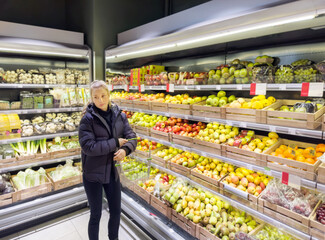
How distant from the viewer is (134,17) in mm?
4422

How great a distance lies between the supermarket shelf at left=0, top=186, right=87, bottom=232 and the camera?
292cm

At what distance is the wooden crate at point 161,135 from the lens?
302 cm

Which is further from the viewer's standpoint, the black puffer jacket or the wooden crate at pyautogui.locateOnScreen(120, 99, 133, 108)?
the wooden crate at pyautogui.locateOnScreen(120, 99, 133, 108)

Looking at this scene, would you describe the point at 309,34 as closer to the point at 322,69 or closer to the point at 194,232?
the point at 322,69

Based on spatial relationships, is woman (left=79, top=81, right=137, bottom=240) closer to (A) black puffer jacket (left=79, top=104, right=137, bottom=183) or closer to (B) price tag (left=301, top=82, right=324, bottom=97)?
(A) black puffer jacket (left=79, top=104, right=137, bottom=183)

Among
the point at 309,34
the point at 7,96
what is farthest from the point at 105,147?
the point at 7,96

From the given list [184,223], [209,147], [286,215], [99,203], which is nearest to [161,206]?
[184,223]

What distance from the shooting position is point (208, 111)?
2539 millimetres

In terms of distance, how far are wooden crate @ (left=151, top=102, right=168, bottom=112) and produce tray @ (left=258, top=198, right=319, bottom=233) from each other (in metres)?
1.59

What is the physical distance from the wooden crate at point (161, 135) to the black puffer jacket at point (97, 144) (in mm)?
764

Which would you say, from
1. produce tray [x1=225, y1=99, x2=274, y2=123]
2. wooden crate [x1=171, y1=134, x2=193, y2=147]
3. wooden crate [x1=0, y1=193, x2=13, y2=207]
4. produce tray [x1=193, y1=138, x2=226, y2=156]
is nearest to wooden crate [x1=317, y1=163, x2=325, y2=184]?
produce tray [x1=225, y1=99, x2=274, y2=123]

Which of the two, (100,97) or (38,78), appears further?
(38,78)

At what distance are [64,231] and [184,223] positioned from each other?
1718 millimetres

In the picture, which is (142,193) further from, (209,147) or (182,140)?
(209,147)
